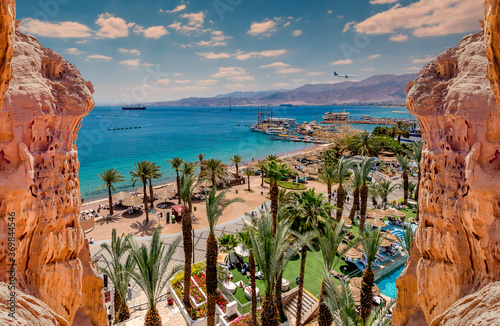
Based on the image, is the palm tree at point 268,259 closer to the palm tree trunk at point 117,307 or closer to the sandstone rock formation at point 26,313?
the sandstone rock formation at point 26,313

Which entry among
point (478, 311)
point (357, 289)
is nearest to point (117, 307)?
point (357, 289)

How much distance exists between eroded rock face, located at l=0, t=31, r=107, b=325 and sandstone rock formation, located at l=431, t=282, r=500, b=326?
24.2 feet

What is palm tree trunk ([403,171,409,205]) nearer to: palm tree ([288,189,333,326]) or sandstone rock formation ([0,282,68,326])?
palm tree ([288,189,333,326])

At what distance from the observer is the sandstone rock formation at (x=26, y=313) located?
2.93 meters

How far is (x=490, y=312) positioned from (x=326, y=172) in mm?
18024

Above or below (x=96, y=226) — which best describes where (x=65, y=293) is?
above

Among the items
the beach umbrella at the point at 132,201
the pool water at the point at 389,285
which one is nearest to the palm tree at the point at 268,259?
the pool water at the point at 389,285

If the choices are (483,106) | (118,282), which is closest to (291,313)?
(118,282)

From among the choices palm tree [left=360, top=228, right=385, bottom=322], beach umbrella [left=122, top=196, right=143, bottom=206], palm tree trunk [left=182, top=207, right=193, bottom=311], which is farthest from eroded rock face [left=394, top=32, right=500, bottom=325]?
beach umbrella [left=122, top=196, right=143, bottom=206]

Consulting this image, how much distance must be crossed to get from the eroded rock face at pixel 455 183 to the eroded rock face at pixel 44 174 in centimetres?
785

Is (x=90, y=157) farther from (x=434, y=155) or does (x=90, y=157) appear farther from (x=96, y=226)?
(x=434, y=155)

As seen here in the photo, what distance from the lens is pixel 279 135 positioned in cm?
9494

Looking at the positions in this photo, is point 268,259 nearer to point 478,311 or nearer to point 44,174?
point 478,311

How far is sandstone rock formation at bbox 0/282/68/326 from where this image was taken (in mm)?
2930
